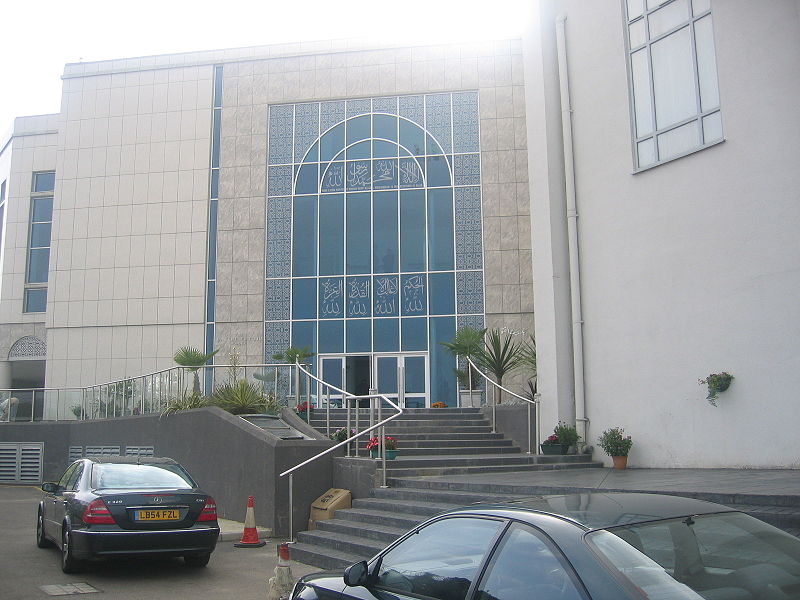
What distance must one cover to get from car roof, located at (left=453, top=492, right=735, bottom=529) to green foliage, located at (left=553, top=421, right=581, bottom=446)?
1047 centimetres

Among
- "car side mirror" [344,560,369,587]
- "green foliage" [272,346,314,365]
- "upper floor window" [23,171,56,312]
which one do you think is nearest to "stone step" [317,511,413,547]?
"car side mirror" [344,560,369,587]

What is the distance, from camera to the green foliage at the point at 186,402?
1723 centimetres

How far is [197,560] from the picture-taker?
9.66 metres

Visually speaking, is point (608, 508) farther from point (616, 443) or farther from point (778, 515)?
point (616, 443)

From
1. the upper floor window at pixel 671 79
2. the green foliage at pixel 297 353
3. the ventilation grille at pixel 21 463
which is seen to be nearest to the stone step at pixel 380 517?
the upper floor window at pixel 671 79

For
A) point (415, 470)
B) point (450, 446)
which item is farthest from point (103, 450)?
point (415, 470)

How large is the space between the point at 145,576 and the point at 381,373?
2034cm

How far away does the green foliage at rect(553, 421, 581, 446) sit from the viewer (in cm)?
1439

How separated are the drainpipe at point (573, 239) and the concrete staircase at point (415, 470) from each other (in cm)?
109

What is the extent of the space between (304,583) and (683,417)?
31.0ft

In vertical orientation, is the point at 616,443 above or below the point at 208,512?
above

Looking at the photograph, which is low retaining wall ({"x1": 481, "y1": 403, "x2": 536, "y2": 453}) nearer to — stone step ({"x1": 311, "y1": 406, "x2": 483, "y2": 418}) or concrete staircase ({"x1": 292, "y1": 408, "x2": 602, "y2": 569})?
concrete staircase ({"x1": 292, "y1": 408, "x2": 602, "y2": 569})

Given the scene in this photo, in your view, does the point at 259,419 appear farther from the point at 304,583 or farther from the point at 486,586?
the point at 486,586

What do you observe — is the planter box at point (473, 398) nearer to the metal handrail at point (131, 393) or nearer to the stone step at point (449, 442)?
the stone step at point (449, 442)
